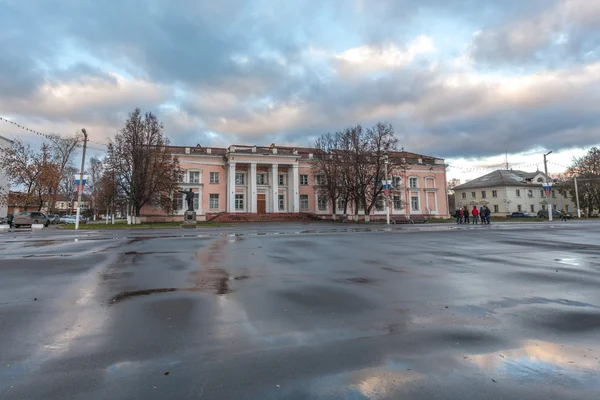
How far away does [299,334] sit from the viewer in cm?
404

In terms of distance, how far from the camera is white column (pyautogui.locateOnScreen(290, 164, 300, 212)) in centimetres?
5771

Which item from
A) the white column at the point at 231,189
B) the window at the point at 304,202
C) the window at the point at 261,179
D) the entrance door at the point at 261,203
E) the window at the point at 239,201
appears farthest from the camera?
the window at the point at 304,202

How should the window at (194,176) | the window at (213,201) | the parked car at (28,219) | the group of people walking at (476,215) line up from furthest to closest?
the window at (213,201) → the window at (194,176) → the parked car at (28,219) → the group of people walking at (476,215)

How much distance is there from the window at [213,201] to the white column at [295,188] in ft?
42.1

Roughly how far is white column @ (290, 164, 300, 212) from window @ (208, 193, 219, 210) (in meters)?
12.8

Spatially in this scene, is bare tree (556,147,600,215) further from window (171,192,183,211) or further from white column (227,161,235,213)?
window (171,192,183,211)

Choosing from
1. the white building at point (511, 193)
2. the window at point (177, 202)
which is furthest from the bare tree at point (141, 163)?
the white building at point (511, 193)

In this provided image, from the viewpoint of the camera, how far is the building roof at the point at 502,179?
78.2 m

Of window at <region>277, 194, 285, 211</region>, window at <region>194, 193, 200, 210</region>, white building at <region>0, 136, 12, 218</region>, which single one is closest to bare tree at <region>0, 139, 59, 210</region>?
white building at <region>0, 136, 12, 218</region>

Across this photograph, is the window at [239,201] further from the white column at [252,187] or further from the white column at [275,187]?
the white column at [275,187]

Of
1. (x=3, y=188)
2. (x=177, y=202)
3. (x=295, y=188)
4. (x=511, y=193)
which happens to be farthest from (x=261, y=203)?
(x=511, y=193)

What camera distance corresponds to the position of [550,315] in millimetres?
4723

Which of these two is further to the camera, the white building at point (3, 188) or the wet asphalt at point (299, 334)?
the white building at point (3, 188)

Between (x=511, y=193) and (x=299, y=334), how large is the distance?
87695 mm
